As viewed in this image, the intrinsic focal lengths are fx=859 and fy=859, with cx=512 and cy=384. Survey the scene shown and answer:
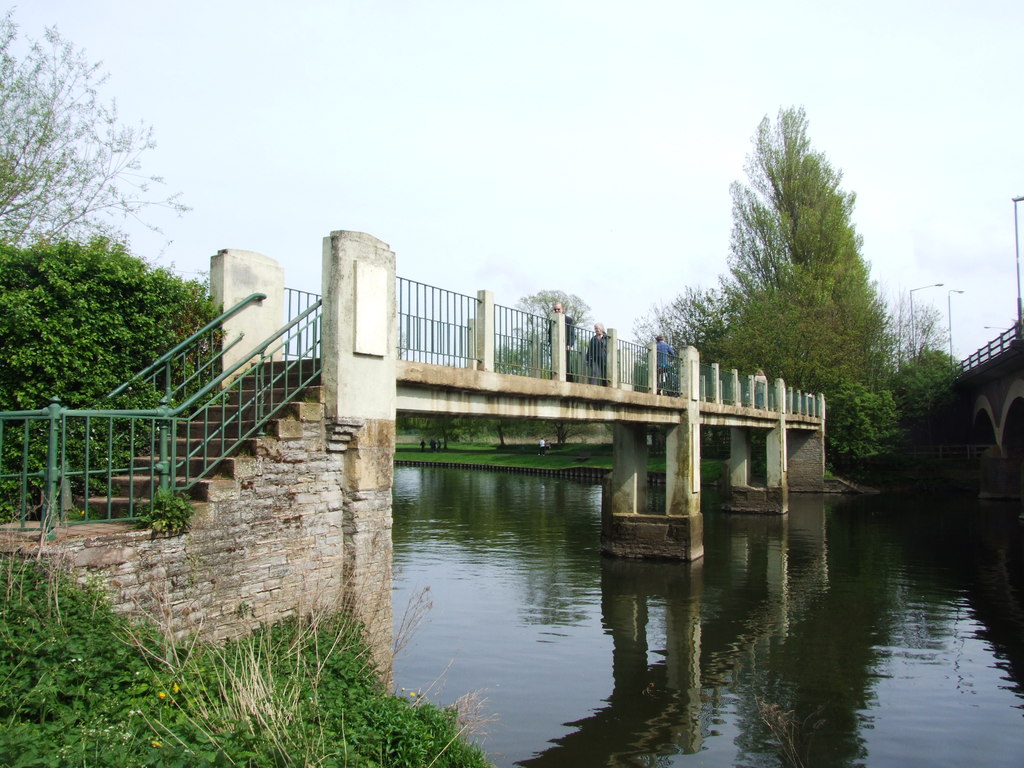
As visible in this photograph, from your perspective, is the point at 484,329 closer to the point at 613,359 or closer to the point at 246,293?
the point at 246,293

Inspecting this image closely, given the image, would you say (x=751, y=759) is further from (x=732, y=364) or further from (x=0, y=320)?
(x=732, y=364)

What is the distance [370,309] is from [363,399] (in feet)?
3.24

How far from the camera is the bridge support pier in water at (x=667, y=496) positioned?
791 inches

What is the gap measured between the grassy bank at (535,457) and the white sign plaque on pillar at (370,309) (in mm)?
38608

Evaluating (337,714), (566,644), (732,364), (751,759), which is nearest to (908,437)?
(732,364)

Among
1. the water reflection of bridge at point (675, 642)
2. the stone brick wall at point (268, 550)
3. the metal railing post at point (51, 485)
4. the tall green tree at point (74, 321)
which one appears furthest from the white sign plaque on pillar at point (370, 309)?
the water reflection of bridge at point (675, 642)

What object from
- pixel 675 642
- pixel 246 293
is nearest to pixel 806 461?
pixel 675 642

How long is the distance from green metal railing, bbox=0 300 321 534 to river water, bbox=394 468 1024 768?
3.56 m

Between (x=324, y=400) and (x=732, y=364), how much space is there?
119 ft

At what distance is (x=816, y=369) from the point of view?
141ft

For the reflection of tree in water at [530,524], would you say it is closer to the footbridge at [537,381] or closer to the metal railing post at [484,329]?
the footbridge at [537,381]

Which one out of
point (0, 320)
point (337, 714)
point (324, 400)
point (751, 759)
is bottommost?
point (751, 759)

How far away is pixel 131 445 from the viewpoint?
711 cm

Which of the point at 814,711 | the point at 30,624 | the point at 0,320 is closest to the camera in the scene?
the point at 30,624
